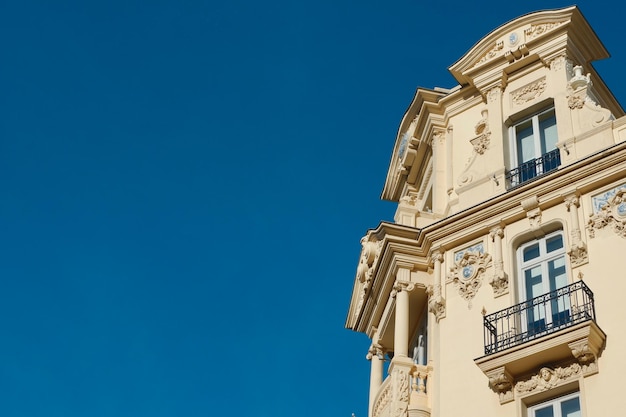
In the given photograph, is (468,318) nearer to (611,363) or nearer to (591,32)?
(611,363)

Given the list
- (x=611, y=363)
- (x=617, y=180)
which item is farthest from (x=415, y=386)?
(x=617, y=180)

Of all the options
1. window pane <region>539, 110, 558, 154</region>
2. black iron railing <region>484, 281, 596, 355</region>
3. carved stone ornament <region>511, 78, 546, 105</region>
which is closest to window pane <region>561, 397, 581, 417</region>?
black iron railing <region>484, 281, 596, 355</region>

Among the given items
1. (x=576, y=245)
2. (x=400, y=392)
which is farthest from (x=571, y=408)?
(x=400, y=392)

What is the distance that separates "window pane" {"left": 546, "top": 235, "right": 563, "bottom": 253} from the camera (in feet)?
64.4

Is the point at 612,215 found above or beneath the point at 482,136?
beneath

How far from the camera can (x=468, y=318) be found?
19.7 metres

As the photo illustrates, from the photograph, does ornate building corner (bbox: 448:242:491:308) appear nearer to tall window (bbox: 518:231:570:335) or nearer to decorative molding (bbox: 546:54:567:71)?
tall window (bbox: 518:231:570:335)

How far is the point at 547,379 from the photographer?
1747cm

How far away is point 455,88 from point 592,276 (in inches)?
313

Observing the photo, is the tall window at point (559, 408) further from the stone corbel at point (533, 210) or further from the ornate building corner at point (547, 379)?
the stone corbel at point (533, 210)

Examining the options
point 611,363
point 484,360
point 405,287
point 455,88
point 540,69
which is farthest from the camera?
Result: point 455,88

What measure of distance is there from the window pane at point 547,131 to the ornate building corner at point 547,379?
595 cm

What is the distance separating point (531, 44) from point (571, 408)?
9553 mm

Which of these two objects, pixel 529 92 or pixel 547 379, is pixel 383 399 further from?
pixel 529 92
